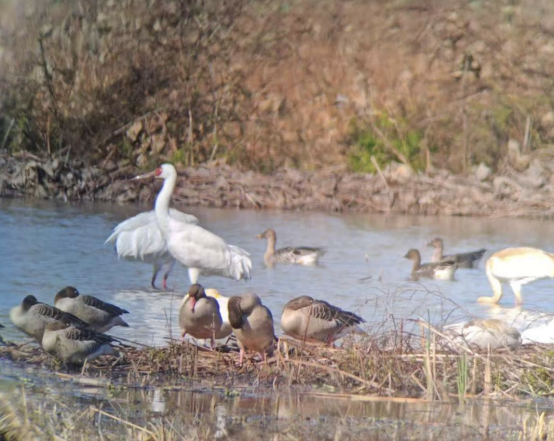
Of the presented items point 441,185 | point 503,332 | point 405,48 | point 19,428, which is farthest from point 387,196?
point 19,428

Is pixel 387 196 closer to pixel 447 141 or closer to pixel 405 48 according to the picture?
pixel 447 141

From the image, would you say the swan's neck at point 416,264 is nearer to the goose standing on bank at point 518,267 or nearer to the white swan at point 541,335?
the goose standing on bank at point 518,267

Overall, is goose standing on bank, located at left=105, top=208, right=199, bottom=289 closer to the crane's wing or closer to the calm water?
the crane's wing

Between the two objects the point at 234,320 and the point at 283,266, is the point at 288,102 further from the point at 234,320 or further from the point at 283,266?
the point at 234,320

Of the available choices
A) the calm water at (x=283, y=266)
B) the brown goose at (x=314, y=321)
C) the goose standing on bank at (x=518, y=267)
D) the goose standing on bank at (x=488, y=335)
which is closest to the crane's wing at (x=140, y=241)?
the calm water at (x=283, y=266)

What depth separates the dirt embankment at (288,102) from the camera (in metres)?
17.3

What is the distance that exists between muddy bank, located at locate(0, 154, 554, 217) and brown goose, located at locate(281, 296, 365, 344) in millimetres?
9929

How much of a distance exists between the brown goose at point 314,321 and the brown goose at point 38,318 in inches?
47.6

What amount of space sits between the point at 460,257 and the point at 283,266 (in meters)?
1.85

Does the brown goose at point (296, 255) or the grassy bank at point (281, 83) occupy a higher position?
the grassy bank at point (281, 83)

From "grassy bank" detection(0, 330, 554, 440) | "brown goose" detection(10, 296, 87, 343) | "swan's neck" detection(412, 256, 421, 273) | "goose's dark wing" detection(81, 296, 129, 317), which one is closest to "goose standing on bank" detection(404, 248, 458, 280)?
"swan's neck" detection(412, 256, 421, 273)

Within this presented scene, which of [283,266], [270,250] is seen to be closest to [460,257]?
[283,266]

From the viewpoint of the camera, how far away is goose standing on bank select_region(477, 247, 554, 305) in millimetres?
9484

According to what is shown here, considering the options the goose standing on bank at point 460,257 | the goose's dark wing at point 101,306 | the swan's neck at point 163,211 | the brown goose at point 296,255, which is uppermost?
the swan's neck at point 163,211
